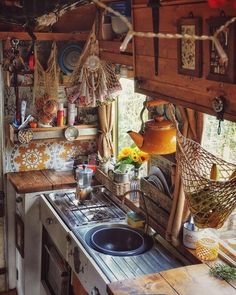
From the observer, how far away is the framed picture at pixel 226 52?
153cm

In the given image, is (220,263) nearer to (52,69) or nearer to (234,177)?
(234,177)

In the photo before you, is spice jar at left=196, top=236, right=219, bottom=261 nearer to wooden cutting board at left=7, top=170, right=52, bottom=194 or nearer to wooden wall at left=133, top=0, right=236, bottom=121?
wooden wall at left=133, top=0, right=236, bottom=121

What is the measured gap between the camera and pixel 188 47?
1.81m

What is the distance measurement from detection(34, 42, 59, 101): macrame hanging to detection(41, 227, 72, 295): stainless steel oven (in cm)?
111

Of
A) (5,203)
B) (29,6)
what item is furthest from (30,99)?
(29,6)

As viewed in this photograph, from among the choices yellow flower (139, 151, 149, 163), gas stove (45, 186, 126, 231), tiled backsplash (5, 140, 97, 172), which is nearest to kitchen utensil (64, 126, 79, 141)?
tiled backsplash (5, 140, 97, 172)

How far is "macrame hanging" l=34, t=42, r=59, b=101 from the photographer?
3766mm

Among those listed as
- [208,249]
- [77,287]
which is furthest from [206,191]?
[77,287]

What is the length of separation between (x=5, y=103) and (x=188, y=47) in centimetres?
253

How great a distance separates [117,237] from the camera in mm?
3164

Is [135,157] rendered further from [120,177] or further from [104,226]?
[104,226]

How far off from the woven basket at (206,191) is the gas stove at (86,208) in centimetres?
137

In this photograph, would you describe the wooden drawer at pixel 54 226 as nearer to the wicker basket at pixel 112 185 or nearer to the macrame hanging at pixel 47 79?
the wicker basket at pixel 112 185

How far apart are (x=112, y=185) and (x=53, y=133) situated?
2.55 ft
